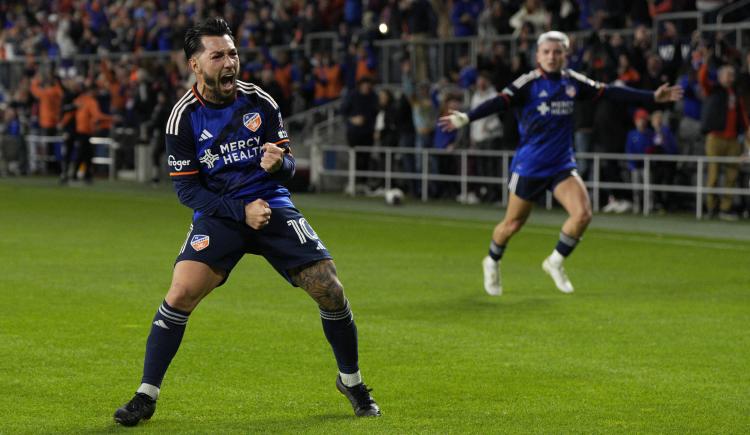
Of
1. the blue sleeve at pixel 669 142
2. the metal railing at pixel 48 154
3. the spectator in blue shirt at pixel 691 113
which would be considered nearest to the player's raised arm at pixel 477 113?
the spectator in blue shirt at pixel 691 113

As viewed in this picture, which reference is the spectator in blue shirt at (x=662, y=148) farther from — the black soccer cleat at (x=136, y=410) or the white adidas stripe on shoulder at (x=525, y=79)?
the black soccer cleat at (x=136, y=410)

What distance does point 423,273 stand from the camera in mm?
14430

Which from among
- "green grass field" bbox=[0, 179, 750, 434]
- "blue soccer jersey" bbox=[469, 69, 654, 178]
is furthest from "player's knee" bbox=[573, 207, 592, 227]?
"green grass field" bbox=[0, 179, 750, 434]

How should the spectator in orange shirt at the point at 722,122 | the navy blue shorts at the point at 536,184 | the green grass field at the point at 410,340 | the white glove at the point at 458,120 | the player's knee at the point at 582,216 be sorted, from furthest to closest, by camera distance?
the spectator in orange shirt at the point at 722,122
the navy blue shorts at the point at 536,184
the player's knee at the point at 582,216
the white glove at the point at 458,120
the green grass field at the point at 410,340

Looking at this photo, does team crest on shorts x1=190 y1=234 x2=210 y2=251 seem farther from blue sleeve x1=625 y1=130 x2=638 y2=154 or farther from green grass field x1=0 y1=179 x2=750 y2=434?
blue sleeve x1=625 y1=130 x2=638 y2=154

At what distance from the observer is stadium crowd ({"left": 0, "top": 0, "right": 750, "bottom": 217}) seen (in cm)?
2217

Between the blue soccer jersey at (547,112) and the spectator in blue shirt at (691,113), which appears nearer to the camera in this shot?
the blue soccer jersey at (547,112)

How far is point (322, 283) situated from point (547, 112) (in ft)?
19.9

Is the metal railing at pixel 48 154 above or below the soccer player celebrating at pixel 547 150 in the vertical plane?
below

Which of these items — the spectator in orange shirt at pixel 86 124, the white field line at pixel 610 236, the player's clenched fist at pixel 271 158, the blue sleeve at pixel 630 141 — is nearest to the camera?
the player's clenched fist at pixel 271 158

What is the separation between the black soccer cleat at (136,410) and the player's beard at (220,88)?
1.48 meters

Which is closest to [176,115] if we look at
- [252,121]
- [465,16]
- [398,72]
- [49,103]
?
[252,121]

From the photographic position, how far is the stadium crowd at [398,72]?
72.7 feet

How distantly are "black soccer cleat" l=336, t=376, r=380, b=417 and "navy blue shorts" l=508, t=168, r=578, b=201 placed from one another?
568 cm
